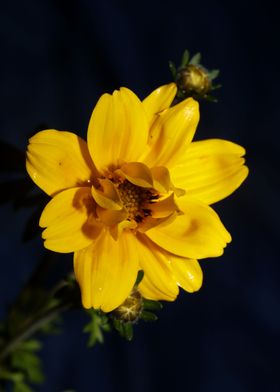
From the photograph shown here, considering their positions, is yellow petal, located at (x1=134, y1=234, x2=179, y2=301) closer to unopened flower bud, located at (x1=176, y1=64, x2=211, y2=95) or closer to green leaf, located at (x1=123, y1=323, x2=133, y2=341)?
green leaf, located at (x1=123, y1=323, x2=133, y2=341)

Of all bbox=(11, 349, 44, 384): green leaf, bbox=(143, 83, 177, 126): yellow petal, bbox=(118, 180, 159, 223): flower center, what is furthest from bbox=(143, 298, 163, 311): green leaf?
bbox=(11, 349, 44, 384): green leaf

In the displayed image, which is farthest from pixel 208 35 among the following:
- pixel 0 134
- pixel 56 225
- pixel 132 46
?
pixel 56 225

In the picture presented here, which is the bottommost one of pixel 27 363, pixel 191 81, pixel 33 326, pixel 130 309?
pixel 27 363

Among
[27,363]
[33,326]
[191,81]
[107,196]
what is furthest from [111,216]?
[27,363]

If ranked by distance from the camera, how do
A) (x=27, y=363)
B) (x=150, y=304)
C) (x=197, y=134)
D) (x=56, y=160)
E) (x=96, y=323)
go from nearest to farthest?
(x=56, y=160) < (x=150, y=304) < (x=96, y=323) < (x=27, y=363) < (x=197, y=134)

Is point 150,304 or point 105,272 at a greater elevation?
point 105,272

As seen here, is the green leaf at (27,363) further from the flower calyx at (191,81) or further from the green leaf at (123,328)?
the flower calyx at (191,81)

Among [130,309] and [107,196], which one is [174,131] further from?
[130,309]

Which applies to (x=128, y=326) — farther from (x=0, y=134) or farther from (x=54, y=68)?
(x=54, y=68)
